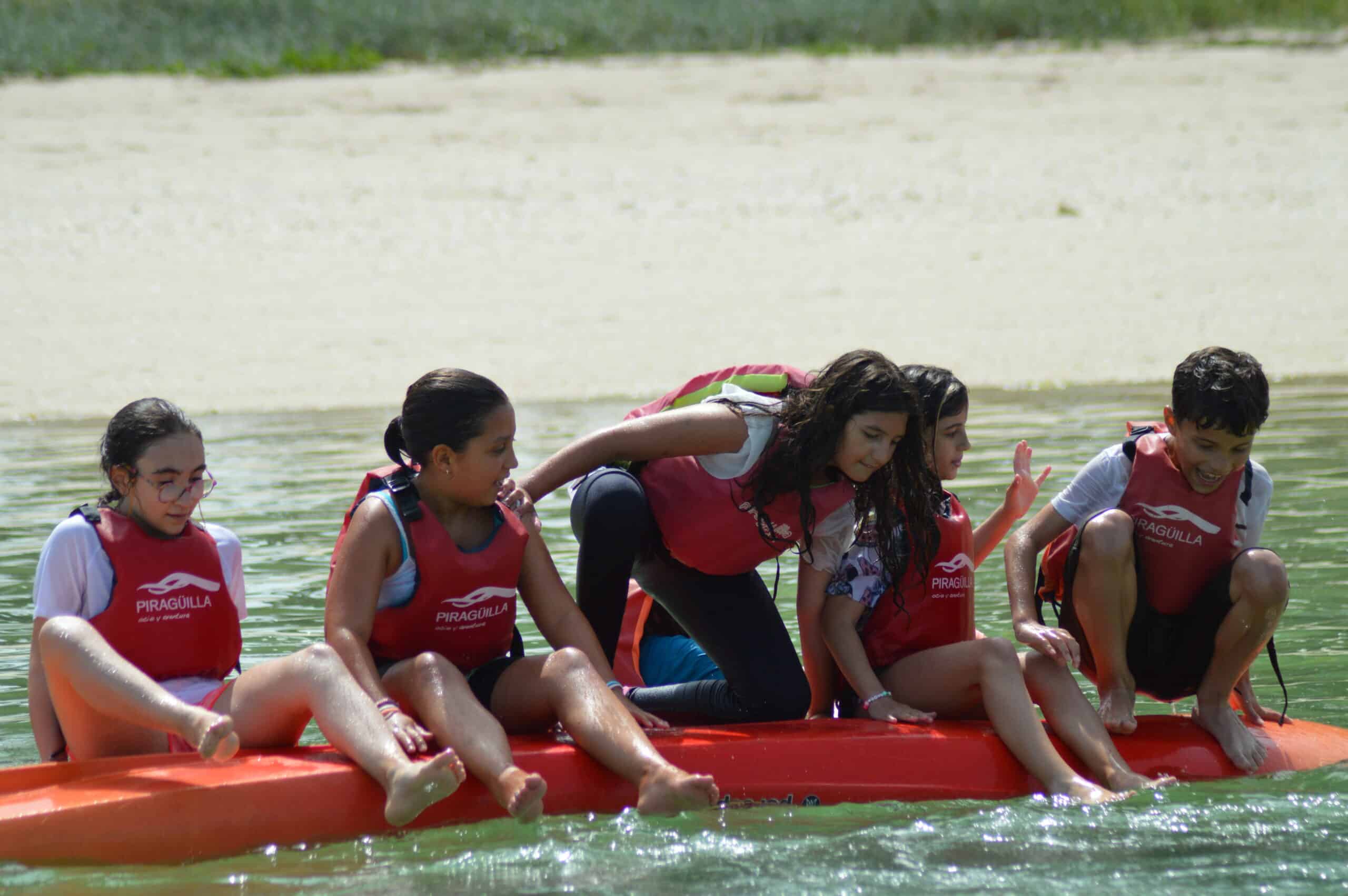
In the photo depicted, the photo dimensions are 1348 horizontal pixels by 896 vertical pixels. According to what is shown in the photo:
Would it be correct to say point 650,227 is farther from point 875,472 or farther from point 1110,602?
point 1110,602

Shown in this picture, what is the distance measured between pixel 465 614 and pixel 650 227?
34.2 feet

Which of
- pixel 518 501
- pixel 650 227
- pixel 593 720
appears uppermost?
pixel 650 227

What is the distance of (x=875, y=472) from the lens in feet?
13.6

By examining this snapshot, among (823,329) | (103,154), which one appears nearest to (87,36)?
(103,154)

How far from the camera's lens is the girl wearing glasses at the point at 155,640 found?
3.59 metres

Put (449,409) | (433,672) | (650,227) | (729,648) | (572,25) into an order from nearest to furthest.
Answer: (433,672) → (449,409) → (729,648) → (650,227) → (572,25)

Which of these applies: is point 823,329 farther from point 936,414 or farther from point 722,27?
point 722,27

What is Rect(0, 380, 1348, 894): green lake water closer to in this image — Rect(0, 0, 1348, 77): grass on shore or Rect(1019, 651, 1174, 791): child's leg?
Rect(1019, 651, 1174, 791): child's leg

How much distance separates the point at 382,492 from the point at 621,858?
3.29 feet

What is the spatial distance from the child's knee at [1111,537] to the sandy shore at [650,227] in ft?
22.5

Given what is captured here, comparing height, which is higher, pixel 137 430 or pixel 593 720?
pixel 137 430

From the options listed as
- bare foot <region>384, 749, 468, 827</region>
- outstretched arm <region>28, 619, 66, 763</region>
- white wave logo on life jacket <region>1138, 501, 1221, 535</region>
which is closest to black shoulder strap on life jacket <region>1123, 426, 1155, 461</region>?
white wave logo on life jacket <region>1138, 501, 1221, 535</region>

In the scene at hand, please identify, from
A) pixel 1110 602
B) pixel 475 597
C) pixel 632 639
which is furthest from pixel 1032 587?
pixel 475 597

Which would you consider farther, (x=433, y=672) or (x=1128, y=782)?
(x=1128, y=782)
